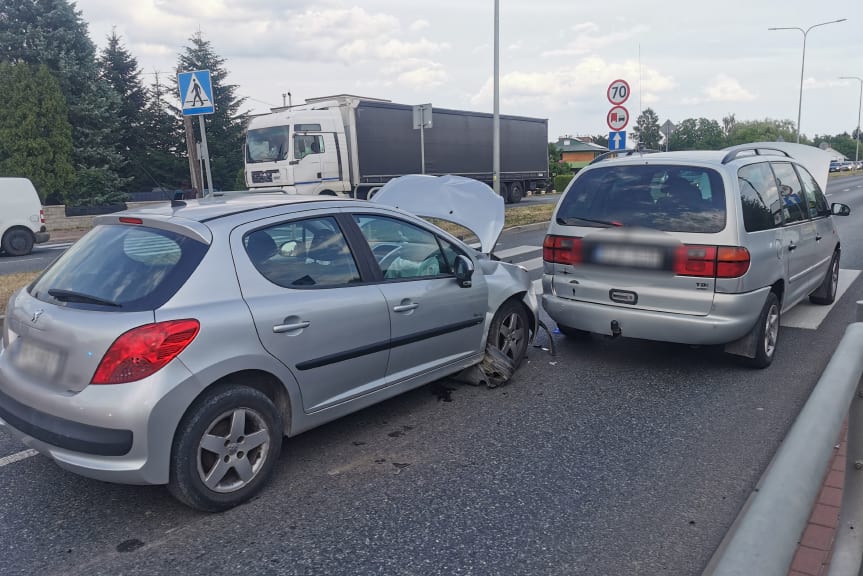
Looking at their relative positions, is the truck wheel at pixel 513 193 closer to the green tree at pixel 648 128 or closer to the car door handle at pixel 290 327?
the car door handle at pixel 290 327

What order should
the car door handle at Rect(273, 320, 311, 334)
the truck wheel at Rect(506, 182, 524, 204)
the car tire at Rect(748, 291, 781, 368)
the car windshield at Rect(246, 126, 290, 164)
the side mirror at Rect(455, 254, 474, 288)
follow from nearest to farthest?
the car door handle at Rect(273, 320, 311, 334)
the side mirror at Rect(455, 254, 474, 288)
the car tire at Rect(748, 291, 781, 368)
the car windshield at Rect(246, 126, 290, 164)
the truck wheel at Rect(506, 182, 524, 204)

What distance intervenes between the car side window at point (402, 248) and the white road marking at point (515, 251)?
736cm

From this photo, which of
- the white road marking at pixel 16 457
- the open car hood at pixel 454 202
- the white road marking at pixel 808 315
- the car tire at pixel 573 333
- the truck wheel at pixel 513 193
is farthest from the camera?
the truck wheel at pixel 513 193

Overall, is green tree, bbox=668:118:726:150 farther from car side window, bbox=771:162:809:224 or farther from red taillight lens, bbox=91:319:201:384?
red taillight lens, bbox=91:319:201:384

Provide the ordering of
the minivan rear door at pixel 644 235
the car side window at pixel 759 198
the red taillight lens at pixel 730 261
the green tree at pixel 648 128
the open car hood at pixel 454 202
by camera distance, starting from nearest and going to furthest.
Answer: the red taillight lens at pixel 730 261
the minivan rear door at pixel 644 235
the car side window at pixel 759 198
the open car hood at pixel 454 202
the green tree at pixel 648 128

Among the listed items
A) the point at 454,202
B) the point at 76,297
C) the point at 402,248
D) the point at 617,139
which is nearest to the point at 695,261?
the point at 454,202

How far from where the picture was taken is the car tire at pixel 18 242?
15.0 m

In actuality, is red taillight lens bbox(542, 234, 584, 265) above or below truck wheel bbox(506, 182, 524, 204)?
above

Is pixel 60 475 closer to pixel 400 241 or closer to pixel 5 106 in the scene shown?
pixel 400 241

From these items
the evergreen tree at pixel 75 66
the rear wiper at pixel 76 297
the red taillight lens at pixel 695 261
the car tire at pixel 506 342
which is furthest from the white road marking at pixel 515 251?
the evergreen tree at pixel 75 66

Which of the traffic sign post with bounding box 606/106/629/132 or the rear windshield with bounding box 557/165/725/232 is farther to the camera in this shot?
the traffic sign post with bounding box 606/106/629/132

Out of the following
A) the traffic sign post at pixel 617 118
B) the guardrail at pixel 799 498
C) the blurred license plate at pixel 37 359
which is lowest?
the blurred license plate at pixel 37 359

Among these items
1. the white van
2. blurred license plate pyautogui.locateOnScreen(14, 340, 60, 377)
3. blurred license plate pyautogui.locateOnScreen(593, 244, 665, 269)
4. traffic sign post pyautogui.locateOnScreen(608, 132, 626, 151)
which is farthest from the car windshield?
blurred license plate pyautogui.locateOnScreen(14, 340, 60, 377)

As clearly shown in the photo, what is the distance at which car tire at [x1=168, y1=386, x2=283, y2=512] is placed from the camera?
124 inches
